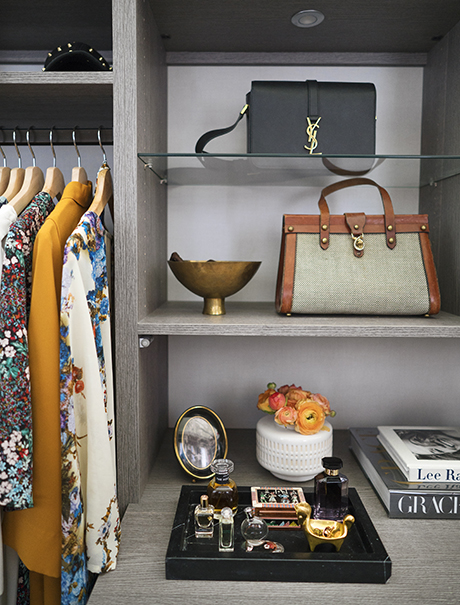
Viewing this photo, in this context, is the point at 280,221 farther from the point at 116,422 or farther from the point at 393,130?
the point at 116,422

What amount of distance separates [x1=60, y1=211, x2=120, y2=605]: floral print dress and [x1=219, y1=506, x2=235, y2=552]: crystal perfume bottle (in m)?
0.19

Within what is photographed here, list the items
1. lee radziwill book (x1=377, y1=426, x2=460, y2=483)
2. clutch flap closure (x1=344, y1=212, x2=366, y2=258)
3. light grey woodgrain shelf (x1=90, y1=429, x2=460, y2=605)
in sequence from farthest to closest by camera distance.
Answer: clutch flap closure (x1=344, y1=212, x2=366, y2=258) < lee radziwill book (x1=377, y1=426, x2=460, y2=483) < light grey woodgrain shelf (x1=90, y1=429, x2=460, y2=605)

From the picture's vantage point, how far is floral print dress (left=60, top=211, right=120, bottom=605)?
2.52 feet

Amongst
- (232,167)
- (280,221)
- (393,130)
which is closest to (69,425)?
(232,167)

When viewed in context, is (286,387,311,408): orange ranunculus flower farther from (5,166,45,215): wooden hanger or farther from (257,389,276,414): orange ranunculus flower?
(5,166,45,215): wooden hanger

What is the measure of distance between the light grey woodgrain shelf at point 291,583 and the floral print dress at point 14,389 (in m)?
0.21

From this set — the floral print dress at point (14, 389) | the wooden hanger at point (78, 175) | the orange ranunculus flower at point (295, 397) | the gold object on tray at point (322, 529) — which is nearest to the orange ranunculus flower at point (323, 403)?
the orange ranunculus flower at point (295, 397)

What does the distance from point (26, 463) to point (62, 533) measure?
143 millimetres

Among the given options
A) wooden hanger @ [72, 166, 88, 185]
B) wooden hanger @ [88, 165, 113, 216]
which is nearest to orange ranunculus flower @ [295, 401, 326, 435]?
wooden hanger @ [88, 165, 113, 216]

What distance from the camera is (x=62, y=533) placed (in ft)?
2.56

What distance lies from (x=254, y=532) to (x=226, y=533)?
6 centimetres

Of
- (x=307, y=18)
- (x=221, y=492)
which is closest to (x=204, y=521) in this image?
(x=221, y=492)

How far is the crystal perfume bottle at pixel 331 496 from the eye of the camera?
885mm

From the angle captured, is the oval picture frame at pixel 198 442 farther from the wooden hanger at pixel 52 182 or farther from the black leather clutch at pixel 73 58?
the black leather clutch at pixel 73 58
